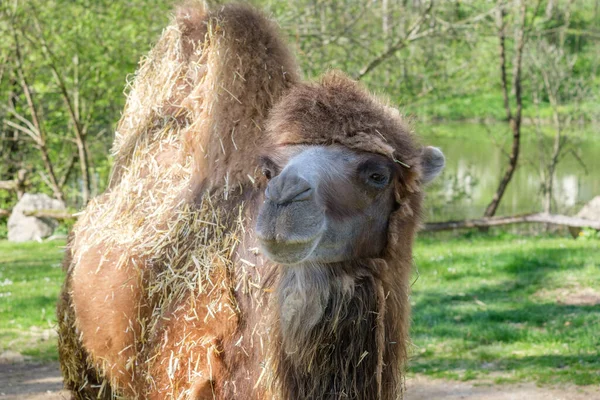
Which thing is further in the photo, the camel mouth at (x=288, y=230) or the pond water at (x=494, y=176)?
the pond water at (x=494, y=176)

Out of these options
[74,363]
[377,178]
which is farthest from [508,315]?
[377,178]

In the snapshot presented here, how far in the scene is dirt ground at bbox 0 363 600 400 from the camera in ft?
20.4

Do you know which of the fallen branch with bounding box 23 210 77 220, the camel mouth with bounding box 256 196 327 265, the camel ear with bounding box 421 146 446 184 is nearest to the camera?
the camel mouth with bounding box 256 196 327 265

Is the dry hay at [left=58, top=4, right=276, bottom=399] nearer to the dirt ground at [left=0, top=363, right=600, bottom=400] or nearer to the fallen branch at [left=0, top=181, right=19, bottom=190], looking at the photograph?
the dirt ground at [left=0, top=363, right=600, bottom=400]

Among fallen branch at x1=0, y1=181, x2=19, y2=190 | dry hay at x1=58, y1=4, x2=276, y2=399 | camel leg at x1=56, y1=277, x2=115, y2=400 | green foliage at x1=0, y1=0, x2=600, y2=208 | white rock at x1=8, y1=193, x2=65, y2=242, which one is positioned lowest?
white rock at x1=8, y1=193, x2=65, y2=242

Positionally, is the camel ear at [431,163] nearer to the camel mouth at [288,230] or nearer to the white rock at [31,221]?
the camel mouth at [288,230]

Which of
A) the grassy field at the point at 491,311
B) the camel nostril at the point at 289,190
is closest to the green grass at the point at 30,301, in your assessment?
the grassy field at the point at 491,311

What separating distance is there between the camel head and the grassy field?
1.84 m

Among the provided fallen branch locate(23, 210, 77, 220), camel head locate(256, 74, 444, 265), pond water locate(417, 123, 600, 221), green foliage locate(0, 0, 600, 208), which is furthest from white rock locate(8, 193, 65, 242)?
camel head locate(256, 74, 444, 265)

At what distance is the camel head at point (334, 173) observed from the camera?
9.94ft

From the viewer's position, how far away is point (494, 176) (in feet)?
84.1

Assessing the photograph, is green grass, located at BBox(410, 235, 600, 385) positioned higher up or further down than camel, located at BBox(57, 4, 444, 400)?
further down

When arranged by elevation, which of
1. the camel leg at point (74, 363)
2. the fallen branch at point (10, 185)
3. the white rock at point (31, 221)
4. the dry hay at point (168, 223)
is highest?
the dry hay at point (168, 223)

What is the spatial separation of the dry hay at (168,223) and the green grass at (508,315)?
5.43 feet
